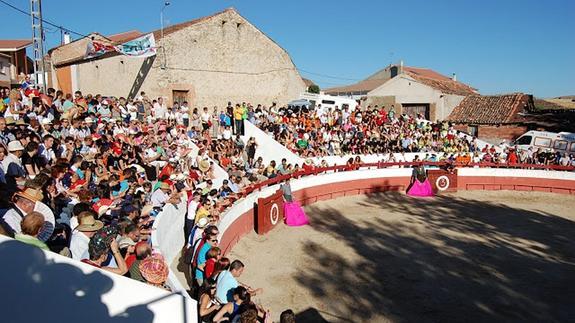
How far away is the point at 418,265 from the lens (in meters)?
10.3

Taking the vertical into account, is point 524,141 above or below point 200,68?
below

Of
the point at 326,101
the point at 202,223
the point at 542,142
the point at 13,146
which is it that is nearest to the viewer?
the point at 13,146

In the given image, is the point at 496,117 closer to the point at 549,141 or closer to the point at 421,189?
the point at 549,141

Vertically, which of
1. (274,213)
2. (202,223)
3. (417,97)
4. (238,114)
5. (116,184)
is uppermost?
(417,97)

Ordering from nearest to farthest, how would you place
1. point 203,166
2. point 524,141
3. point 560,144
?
point 203,166, point 560,144, point 524,141

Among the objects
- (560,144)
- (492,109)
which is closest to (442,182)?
(560,144)

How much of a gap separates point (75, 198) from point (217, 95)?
1783 centimetres

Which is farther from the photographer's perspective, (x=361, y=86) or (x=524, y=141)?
(x=361, y=86)

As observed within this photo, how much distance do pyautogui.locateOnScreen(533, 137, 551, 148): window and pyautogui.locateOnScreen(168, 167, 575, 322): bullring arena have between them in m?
6.86

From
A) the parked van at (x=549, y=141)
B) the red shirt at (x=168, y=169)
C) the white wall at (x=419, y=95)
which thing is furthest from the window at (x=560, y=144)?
the red shirt at (x=168, y=169)

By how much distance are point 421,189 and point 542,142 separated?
10488 mm

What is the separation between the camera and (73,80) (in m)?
23.3

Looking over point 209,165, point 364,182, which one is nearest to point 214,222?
point 209,165

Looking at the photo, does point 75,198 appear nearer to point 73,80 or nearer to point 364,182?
point 364,182
